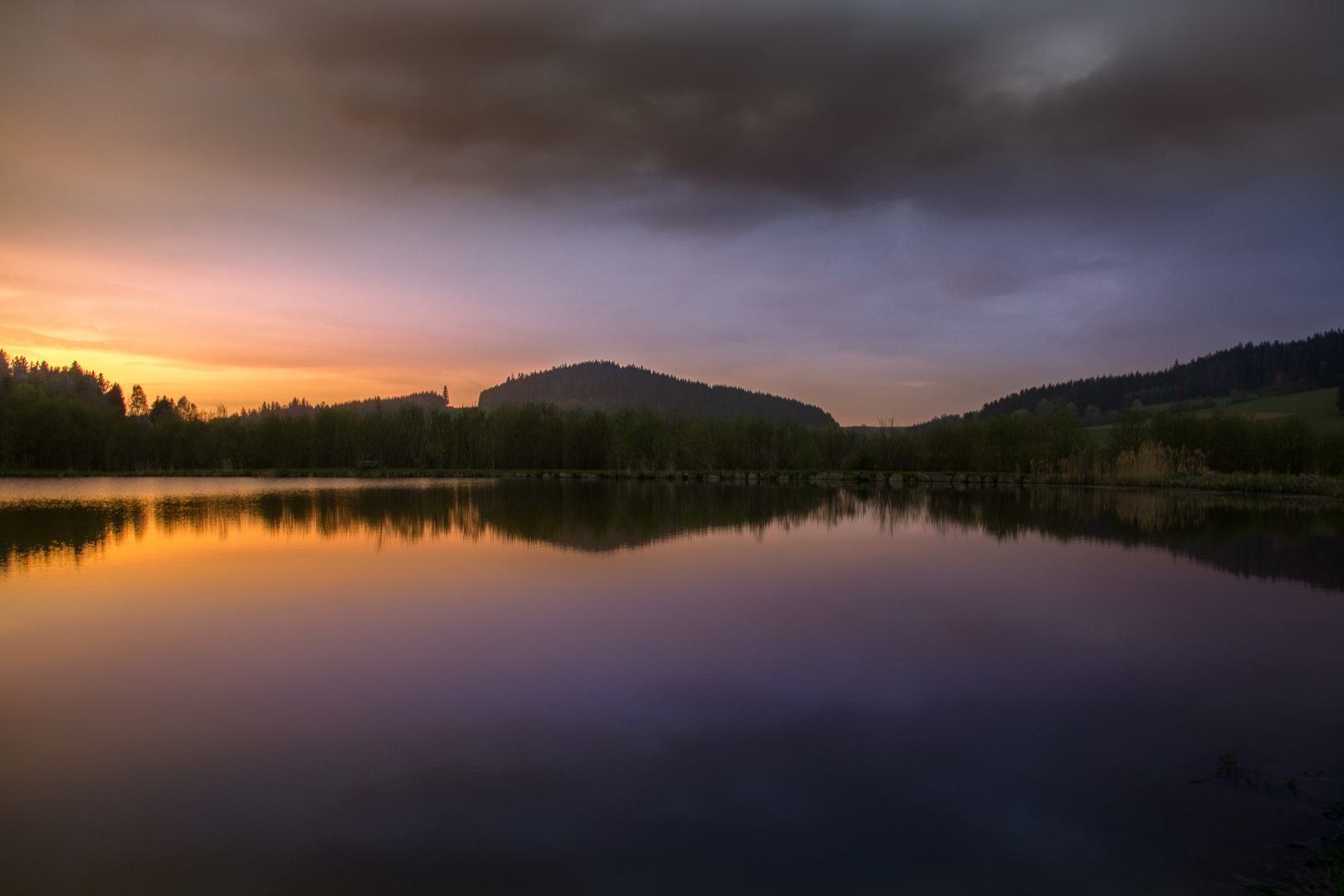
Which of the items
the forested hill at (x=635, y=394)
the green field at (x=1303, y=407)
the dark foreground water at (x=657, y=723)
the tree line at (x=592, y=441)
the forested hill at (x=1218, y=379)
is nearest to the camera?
the dark foreground water at (x=657, y=723)

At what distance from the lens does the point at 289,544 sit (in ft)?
48.0

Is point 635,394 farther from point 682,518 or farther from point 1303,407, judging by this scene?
point 682,518

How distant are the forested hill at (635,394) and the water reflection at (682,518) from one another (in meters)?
122

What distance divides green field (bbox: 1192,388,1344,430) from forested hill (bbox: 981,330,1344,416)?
723 cm

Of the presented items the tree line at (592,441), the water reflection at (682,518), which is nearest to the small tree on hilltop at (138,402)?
the tree line at (592,441)

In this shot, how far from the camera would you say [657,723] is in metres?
5.41

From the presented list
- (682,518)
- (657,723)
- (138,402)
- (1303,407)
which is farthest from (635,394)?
(657,723)

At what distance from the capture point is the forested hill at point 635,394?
533ft

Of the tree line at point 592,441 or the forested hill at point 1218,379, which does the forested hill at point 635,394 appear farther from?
the tree line at point 592,441

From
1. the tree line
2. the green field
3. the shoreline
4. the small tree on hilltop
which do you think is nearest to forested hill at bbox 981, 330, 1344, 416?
the green field

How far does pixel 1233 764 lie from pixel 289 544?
1563 cm

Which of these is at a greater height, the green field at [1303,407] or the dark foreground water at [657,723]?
the green field at [1303,407]

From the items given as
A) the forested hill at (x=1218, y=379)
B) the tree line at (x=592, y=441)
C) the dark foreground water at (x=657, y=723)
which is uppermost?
the forested hill at (x=1218, y=379)

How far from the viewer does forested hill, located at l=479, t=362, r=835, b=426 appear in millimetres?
162500
